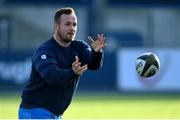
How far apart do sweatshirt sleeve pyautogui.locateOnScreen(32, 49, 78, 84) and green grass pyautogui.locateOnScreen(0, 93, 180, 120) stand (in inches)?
266

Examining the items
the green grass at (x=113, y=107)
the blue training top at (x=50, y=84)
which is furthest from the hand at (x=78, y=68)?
the green grass at (x=113, y=107)

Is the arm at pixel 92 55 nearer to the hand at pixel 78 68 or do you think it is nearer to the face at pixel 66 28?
the face at pixel 66 28

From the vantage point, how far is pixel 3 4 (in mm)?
31797

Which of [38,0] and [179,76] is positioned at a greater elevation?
[38,0]

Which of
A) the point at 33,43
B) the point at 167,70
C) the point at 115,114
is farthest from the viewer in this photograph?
the point at 33,43

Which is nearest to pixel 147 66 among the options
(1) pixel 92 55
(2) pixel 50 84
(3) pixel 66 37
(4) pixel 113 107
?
(1) pixel 92 55

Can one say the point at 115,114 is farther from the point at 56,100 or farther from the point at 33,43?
the point at 33,43

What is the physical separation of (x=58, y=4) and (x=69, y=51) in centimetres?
2271

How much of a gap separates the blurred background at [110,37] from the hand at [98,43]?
13.8m

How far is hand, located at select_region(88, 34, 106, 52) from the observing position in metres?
9.02

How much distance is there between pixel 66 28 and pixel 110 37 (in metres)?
23.1

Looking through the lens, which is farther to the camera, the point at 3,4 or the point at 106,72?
the point at 3,4

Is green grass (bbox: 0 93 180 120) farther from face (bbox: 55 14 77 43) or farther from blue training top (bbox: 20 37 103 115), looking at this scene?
face (bbox: 55 14 77 43)

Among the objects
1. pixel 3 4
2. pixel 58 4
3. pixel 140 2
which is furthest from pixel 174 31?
pixel 3 4
